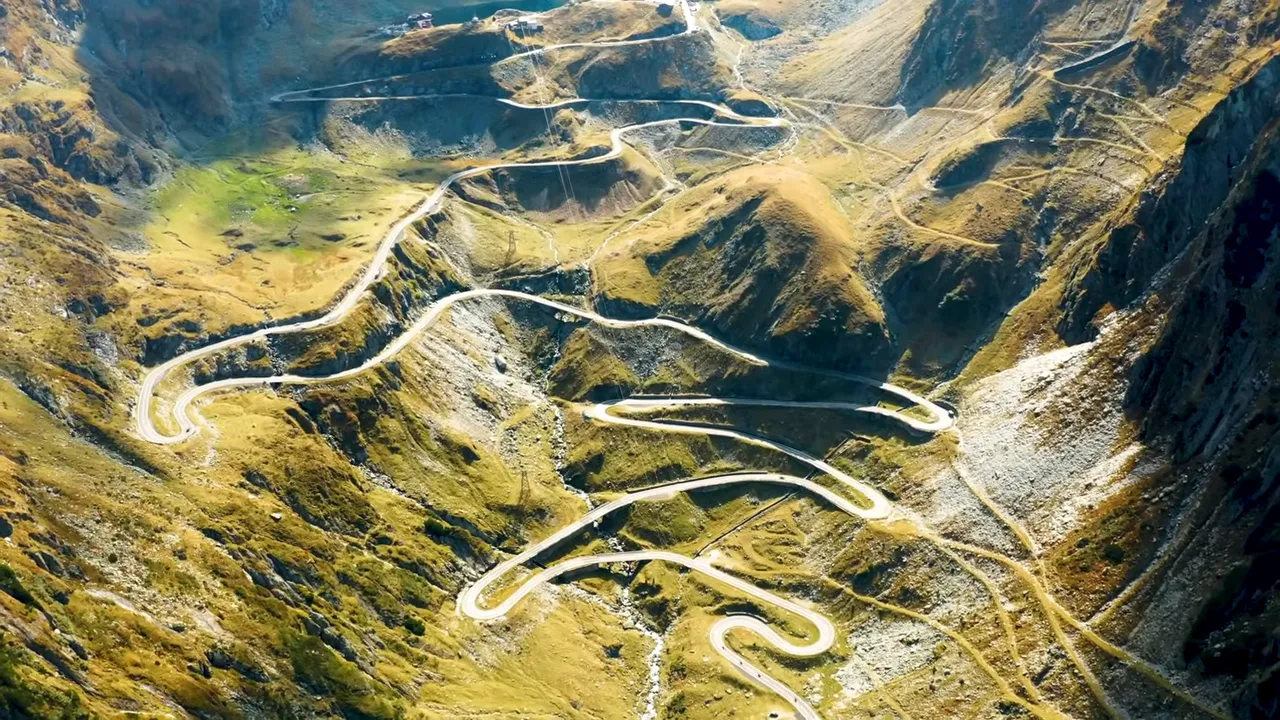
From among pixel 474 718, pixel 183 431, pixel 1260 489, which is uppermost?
pixel 183 431

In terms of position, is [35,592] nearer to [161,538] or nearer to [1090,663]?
[161,538]

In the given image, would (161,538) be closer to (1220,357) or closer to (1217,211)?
(1220,357)

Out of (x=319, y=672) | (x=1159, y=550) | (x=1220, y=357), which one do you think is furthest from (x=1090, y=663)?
(x=319, y=672)

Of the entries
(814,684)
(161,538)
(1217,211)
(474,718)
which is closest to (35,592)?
(161,538)

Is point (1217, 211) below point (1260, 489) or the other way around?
the other way around

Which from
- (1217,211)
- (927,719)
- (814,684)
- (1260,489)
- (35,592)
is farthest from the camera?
(1217,211)

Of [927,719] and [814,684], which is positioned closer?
[927,719]

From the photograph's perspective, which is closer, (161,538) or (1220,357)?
(161,538)

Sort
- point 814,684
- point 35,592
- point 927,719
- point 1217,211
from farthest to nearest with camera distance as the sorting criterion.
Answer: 1. point 1217,211
2. point 814,684
3. point 927,719
4. point 35,592

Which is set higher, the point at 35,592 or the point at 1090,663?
the point at 35,592
